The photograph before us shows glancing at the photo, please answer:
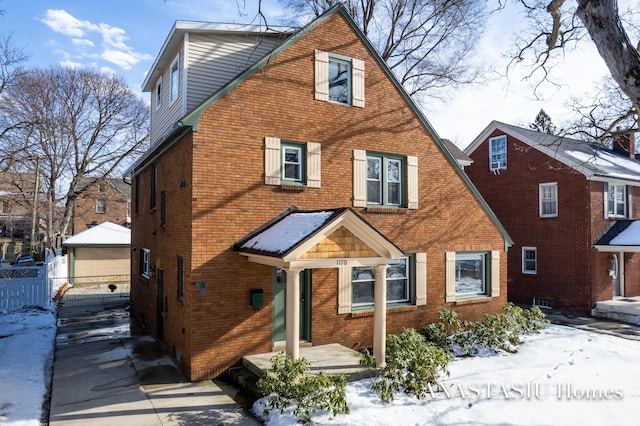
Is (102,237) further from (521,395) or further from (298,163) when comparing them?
(521,395)

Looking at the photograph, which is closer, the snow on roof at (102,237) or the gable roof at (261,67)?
the gable roof at (261,67)

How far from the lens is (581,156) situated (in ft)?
64.7

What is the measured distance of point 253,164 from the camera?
9.49m

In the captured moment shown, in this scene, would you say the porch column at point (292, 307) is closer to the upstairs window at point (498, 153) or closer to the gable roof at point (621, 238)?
the gable roof at point (621, 238)

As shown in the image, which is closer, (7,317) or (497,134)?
(7,317)

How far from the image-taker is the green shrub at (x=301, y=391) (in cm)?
691

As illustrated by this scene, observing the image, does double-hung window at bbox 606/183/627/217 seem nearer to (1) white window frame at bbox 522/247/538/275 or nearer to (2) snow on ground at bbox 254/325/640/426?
(1) white window frame at bbox 522/247/538/275

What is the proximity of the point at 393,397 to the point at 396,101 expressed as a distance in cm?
769

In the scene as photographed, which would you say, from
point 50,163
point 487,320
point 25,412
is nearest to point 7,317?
point 25,412

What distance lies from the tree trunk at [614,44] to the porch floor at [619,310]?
1423 centimetres

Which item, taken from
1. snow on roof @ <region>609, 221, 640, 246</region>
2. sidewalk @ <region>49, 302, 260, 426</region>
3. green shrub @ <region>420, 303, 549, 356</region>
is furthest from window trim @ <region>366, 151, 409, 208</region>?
snow on roof @ <region>609, 221, 640, 246</region>

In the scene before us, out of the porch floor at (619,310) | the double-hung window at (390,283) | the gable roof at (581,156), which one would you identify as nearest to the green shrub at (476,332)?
the double-hung window at (390,283)

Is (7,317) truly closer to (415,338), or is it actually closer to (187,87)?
(187,87)

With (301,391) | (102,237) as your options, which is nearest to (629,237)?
(301,391)
